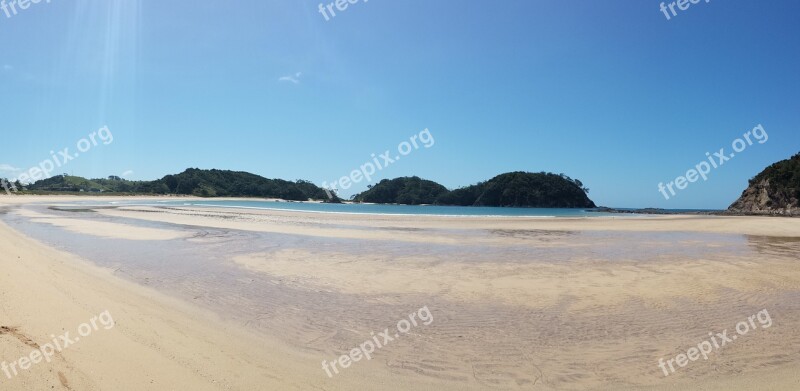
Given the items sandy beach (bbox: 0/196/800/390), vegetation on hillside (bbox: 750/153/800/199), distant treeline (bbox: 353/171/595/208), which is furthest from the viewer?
distant treeline (bbox: 353/171/595/208)

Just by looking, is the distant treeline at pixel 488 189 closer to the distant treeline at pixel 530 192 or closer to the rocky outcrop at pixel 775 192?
the distant treeline at pixel 530 192

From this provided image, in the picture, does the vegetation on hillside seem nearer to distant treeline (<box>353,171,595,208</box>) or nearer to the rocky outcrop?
the rocky outcrop

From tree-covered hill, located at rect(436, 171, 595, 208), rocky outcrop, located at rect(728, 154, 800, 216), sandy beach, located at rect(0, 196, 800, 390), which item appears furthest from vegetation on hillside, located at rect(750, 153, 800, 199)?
sandy beach, located at rect(0, 196, 800, 390)

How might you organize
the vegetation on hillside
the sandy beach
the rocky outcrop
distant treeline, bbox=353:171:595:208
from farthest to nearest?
1. distant treeline, bbox=353:171:595:208
2. the vegetation on hillside
3. the rocky outcrop
4. the sandy beach

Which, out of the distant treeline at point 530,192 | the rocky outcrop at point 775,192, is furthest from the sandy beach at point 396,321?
the distant treeline at point 530,192

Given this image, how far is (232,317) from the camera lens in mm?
7680

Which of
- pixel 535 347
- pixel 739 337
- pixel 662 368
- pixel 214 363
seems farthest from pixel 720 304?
pixel 214 363

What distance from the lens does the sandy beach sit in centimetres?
509

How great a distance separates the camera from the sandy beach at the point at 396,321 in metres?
5.09

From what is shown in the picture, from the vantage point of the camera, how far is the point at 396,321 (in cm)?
767

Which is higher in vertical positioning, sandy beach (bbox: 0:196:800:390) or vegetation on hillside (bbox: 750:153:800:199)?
vegetation on hillside (bbox: 750:153:800:199)

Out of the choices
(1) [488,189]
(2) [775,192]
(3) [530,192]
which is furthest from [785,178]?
(1) [488,189]

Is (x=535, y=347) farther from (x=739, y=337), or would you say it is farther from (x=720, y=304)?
(x=720, y=304)

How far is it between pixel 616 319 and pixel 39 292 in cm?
1104
